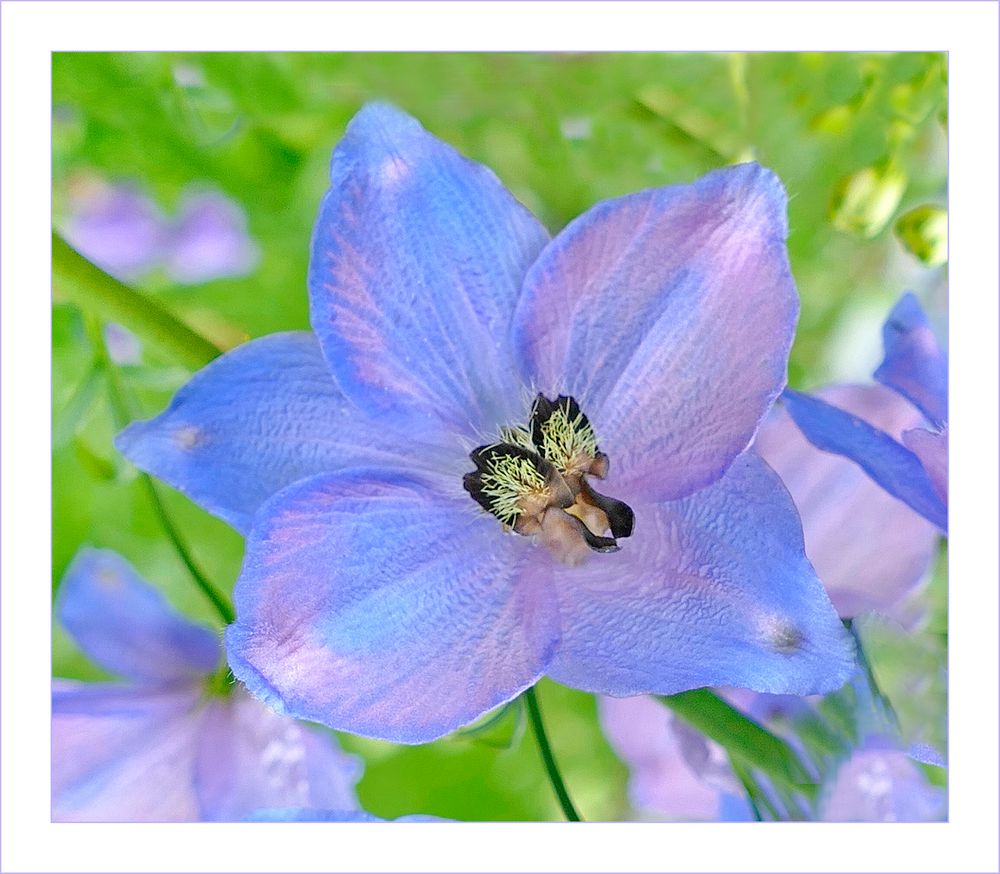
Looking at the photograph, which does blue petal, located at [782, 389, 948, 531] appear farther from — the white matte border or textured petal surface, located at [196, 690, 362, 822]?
textured petal surface, located at [196, 690, 362, 822]

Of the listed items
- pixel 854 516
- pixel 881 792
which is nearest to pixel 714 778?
pixel 881 792

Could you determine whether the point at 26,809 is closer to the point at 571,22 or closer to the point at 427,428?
the point at 427,428

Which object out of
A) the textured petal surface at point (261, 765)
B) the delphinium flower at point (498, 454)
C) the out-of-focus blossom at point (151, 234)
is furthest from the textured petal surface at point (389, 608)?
the out-of-focus blossom at point (151, 234)

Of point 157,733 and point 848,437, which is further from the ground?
point 848,437

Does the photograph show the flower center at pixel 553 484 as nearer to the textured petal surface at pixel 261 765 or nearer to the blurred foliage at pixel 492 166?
the blurred foliage at pixel 492 166

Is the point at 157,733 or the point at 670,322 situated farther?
the point at 157,733

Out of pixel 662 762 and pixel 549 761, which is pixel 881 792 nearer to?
pixel 662 762
